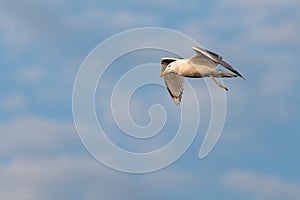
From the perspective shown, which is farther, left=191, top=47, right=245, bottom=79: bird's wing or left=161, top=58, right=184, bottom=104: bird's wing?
left=161, top=58, right=184, bottom=104: bird's wing

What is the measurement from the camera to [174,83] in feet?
225

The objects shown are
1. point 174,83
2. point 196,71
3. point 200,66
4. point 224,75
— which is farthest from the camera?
point 174,83

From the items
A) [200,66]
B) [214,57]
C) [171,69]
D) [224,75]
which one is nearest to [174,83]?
[171,69]

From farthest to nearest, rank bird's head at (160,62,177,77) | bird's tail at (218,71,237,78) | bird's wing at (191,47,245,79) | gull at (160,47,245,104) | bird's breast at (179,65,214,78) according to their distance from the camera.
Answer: bird's head at (160,62,177,77) → bird's breast at (179,65,214,78) → bird's tail at (218,71,237,78) → gull at (160,47,245,104) → bird's wing at (191,47,245,79)

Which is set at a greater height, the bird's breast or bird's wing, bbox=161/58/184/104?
bird's wing, bbox=161/58/184/104

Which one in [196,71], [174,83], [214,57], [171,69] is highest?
[174,83]

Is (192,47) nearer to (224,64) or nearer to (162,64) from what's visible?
(224,64)

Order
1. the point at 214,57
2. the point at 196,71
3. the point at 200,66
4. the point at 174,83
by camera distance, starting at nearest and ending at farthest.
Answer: the point at 214,57 → the point at 200,66 → the point at 196,71 → the point at 174,83

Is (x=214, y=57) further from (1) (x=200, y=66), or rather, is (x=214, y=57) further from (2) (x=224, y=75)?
(1) (x=200, y=66)

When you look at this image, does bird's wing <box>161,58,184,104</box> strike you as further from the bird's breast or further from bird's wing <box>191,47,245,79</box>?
bird's wing <box>191,47,245,79</box>

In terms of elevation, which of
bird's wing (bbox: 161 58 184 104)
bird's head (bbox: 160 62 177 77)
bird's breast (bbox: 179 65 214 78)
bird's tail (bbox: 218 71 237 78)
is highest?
bird's wing (bbox: 161 58 184 104)

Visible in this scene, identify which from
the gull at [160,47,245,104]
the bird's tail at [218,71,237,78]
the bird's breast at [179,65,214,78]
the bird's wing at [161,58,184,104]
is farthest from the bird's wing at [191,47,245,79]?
the bird's wing at [161,58,184,104]

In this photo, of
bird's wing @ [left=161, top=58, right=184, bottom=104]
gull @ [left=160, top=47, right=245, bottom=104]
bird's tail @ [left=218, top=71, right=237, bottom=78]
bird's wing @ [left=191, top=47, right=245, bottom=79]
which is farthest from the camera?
bird's wing @ [left=161, top=58, right=184, bottom=104]

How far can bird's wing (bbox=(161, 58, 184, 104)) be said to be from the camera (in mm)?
68188
